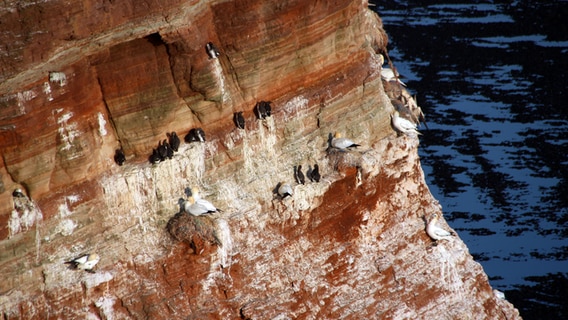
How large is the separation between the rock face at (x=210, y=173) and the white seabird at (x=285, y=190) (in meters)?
0.10

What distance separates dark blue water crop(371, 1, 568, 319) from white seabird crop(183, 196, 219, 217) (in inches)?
468

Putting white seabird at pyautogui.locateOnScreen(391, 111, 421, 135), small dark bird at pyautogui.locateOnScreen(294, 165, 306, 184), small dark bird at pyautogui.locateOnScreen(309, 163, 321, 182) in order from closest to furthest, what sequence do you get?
1. small dark bird at pyautogui.locateOnScreen(294, 165, 306, 184)
2. small dark bird at pyautogui.locateOnScreen(309, 163, 321, 182)
3. white seabird at pyautogui.locateOnScreen(391, 111, 421, 135)

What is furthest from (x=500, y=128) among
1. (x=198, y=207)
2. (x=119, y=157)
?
(x=119, y=157)

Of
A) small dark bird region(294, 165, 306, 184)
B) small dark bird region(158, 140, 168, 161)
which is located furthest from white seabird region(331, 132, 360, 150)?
small dark bird region(158, 140, 168, 161)

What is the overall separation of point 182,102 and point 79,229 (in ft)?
7.22

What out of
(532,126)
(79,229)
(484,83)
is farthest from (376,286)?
(484,83)

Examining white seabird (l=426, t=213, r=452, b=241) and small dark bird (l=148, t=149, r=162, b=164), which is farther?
white seabird (l=426, t=213, r=452, b=241)

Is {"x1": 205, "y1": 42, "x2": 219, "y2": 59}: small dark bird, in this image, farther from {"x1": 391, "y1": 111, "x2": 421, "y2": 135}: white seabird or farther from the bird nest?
{"x1": 391, "y1": 111, "x2": 421, "y2": 135}: white seabird

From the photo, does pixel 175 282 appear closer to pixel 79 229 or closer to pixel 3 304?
pixel 79 229

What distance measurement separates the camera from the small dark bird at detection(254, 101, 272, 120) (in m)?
13.8

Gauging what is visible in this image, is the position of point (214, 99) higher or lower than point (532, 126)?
higher

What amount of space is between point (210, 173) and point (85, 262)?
226 cm

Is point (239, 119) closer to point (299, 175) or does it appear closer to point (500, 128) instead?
point (299, 175)

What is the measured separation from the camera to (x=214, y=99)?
13.2 metres
